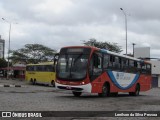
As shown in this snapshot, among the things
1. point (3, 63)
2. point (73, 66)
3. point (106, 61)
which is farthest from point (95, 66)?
point (3, 63)

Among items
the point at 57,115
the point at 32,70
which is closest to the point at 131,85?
the point at 57,115

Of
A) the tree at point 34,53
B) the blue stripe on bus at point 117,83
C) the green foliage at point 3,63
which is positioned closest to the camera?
the blue stripe on bus at point 117,83

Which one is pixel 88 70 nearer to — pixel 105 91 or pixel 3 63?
pixel 105 91

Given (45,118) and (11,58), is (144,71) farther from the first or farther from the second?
(11,58)

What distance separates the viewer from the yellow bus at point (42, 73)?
46281 millimetres

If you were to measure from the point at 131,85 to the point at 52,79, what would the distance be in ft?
61.6

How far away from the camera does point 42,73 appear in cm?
4872

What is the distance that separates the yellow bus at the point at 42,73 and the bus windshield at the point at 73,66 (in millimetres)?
21446

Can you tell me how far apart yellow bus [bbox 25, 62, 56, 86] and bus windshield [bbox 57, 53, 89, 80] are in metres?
21.4

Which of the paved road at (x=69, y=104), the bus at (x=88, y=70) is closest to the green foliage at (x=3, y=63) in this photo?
the bus at (x=88, y=70)

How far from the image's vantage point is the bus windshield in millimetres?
21797

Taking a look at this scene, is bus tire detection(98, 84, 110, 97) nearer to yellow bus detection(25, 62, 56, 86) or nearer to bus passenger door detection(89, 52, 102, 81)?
bus passenger door detection(89, 52, 102, 81)

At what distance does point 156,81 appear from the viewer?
74125 mm

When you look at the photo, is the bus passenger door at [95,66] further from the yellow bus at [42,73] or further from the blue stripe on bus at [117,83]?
the yellow bus at [42,73]
